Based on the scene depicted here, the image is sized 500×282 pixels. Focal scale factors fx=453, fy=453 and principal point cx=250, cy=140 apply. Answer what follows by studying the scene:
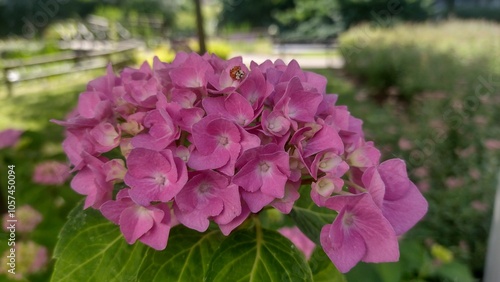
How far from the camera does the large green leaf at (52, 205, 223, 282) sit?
58 centimetres

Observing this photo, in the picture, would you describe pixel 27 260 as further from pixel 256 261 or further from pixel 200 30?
pixel 200 30

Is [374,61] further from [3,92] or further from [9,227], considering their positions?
[9,227]

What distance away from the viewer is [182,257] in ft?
1.98

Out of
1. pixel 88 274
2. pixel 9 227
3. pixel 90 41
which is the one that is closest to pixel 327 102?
pixel 88 274

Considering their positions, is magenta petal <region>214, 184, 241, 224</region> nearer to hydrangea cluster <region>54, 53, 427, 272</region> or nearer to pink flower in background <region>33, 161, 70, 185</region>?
hydrangea cluster <region>54, 53, 427, 272</region>

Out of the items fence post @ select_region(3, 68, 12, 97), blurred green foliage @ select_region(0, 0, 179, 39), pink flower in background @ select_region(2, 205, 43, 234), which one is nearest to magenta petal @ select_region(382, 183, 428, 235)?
pink flower in background @ select_region(2, 205, 43, 234)

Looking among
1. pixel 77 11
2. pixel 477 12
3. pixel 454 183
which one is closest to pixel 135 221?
pixel 454 183

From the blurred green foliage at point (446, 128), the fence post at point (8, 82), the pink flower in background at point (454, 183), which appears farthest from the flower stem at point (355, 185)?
the fence post at point (8, 82)

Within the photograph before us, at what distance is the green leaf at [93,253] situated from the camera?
62 cm

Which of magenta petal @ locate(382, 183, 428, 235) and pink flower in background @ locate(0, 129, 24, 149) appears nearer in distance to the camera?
magenta petal @ locate(382, 183, 428, 235)

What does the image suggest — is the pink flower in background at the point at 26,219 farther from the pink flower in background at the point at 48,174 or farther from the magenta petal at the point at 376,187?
the magenta petal at the point at 376,187

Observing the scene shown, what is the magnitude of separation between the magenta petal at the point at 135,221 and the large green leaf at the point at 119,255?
0.19ft

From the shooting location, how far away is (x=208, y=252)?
2.03 feet

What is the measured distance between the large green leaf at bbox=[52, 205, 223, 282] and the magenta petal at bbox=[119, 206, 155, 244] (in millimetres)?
59
